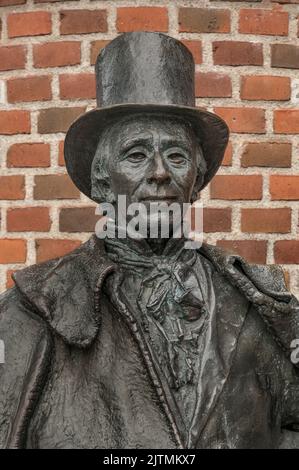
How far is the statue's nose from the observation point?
8.07 feet

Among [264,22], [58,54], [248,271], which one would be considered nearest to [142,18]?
[58,54]

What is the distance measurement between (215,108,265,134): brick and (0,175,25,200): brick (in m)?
0.68

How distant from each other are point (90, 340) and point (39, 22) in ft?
4.44

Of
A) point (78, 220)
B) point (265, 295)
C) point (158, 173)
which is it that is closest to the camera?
point (158, 173)

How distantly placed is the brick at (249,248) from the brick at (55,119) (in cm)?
63

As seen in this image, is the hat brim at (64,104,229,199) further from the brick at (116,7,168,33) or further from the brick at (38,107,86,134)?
the brick at (116,7,168,33)

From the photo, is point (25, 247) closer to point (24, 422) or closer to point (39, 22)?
point (39, 22)

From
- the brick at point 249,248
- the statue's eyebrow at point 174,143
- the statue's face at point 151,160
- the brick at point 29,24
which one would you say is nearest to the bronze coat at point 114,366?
the statue's face at point 151,160

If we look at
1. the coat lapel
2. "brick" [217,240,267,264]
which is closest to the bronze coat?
the coat lapel

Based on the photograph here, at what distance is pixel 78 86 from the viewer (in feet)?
11.0

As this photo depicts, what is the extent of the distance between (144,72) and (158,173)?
0.27 metres

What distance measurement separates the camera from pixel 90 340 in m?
2.43

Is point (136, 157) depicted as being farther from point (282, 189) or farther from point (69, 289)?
point (282, 189)

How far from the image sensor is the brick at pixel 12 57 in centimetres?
339
